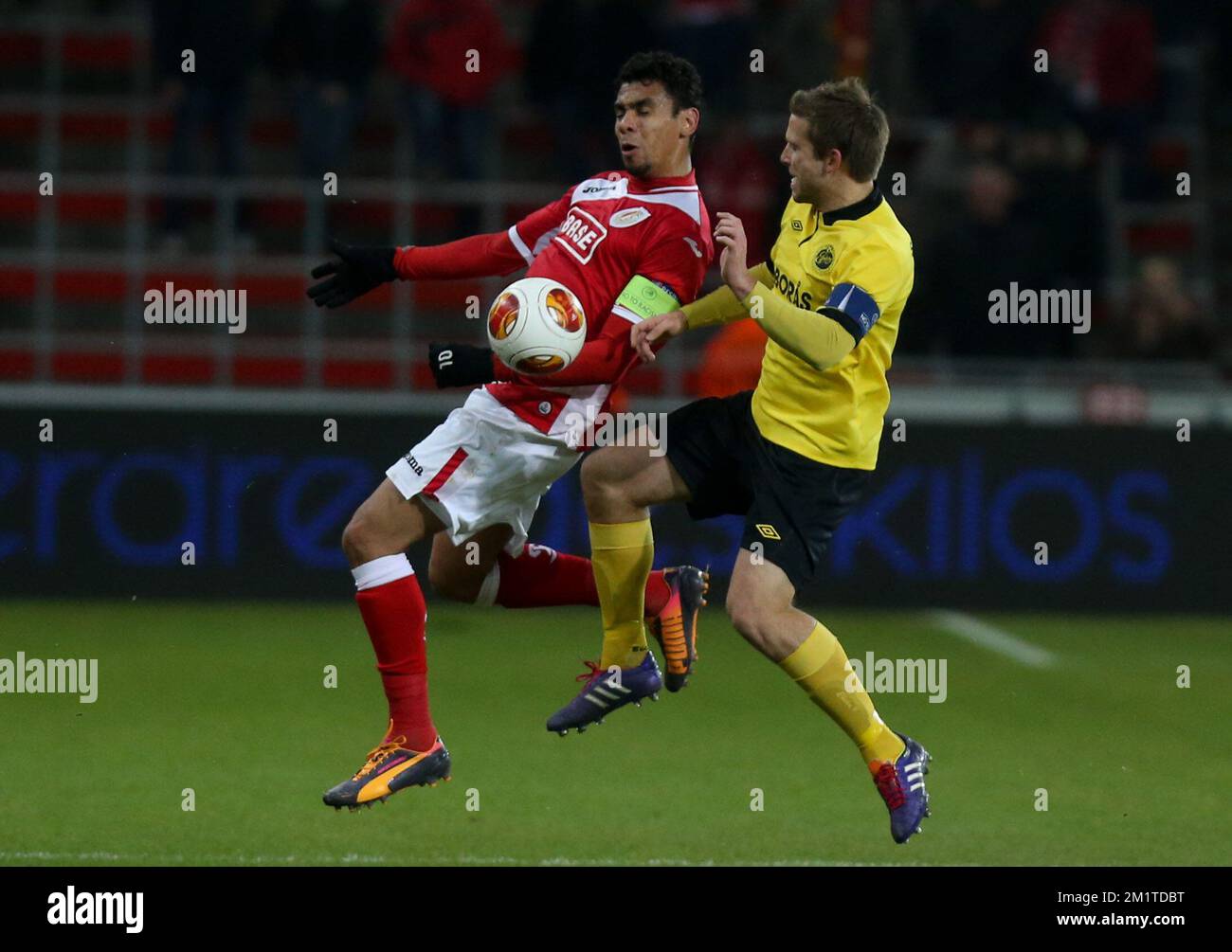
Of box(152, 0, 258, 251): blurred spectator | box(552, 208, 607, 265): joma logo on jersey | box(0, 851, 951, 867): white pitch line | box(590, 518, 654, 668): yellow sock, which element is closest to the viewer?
box(0, 851, 951, 867): white pitch line

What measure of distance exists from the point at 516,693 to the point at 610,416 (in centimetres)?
275

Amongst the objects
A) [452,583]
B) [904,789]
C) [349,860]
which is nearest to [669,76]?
[452,583]

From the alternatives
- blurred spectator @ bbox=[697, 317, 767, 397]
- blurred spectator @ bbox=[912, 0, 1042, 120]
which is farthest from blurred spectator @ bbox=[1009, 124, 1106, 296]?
blurred spectator @ bbox=[697, 317, 767, 397]

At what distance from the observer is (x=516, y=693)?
9625 millimetres

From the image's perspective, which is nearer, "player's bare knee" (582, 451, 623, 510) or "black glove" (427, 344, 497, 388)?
"black glove" (427, 344, 497, 388)

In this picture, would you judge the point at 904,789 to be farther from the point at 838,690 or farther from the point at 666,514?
the point at 666,514

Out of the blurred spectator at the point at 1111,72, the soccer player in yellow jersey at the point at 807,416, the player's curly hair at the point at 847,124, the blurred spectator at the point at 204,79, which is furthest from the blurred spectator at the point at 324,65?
the player's curly hair at the point at 847,124

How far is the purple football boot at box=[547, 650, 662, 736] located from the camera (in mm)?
6984

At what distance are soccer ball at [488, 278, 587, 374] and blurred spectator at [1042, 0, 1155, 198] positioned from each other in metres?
8.57

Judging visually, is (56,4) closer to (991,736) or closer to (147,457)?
(147,457)

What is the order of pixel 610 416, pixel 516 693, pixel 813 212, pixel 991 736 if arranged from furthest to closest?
pixel 516 693 → pixel 991 736 → pixel 610 416 → pixel 813 212

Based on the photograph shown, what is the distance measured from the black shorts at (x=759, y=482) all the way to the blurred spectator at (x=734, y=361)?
4407 mm

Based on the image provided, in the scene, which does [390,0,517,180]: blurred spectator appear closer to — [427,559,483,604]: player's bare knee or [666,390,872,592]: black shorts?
[427,559,483,604]: player's bare knee

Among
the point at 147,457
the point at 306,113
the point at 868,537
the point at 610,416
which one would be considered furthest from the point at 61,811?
the point at 306,113
